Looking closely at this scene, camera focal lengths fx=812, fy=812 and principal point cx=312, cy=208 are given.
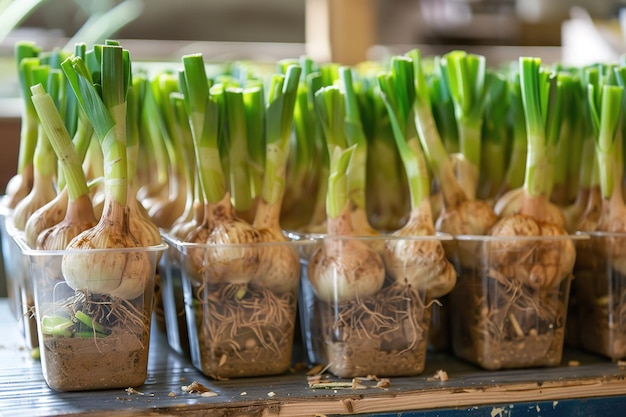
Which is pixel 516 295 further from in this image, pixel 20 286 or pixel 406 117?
pixel 20 286

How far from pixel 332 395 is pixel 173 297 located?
30 centimetres

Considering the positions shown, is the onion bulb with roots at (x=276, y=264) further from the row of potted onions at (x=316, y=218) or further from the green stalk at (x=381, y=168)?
the green stalk at (x=381, y=168)

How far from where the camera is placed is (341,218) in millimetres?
1063

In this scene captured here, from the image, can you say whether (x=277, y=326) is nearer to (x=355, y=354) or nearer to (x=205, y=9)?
(x=355, y=354)

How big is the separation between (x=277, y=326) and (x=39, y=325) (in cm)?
29

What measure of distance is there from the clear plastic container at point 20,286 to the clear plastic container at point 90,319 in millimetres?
99

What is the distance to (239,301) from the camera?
102 cm

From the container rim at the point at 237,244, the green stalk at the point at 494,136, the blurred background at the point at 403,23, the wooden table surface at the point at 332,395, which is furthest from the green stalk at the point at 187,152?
the blurred background at the point at 403,23

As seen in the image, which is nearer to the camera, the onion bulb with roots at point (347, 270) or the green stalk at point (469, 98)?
the onion bulb with roots at point (347, 270)

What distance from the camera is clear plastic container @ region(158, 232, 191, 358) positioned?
1.10m

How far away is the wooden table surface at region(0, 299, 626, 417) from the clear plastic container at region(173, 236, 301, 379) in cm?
3

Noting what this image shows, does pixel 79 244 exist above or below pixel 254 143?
below

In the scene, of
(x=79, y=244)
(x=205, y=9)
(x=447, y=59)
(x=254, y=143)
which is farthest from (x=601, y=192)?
(x=205, y=9)

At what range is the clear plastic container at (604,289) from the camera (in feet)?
3.73
